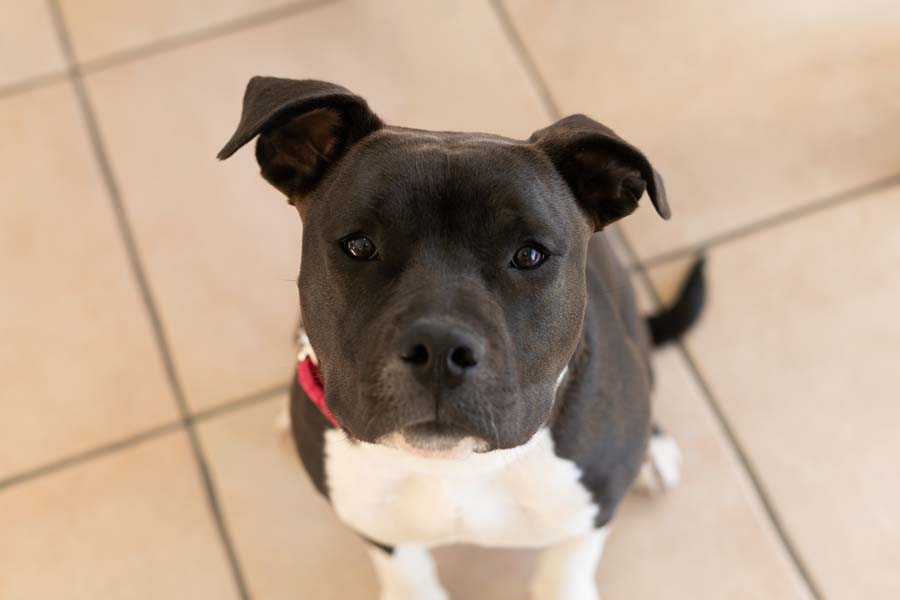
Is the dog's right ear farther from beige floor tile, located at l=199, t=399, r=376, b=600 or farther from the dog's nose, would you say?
beige floor tile, located at l=199, t=399, r=376, b=600

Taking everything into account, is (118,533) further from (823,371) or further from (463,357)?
(823,371)

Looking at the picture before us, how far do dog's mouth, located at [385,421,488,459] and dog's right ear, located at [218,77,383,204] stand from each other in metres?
0.39

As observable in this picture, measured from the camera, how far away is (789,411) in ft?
6.91

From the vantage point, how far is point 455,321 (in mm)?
1198

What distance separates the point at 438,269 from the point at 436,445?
0.71 ft

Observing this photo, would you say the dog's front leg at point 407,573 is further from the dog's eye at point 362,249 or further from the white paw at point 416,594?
the dog's eye at point 362,249

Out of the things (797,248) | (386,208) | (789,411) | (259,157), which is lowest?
(789,411)

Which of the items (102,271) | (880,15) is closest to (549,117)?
(880,15)

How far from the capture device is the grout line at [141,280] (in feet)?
6.74

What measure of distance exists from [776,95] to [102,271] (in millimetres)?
1599

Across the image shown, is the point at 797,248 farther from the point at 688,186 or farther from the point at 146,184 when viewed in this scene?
the point at 146,184

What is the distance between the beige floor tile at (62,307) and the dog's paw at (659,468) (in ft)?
3.18

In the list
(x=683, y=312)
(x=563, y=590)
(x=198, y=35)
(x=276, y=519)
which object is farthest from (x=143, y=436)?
(x=683, y=312)

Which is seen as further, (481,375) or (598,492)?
(598,492)
